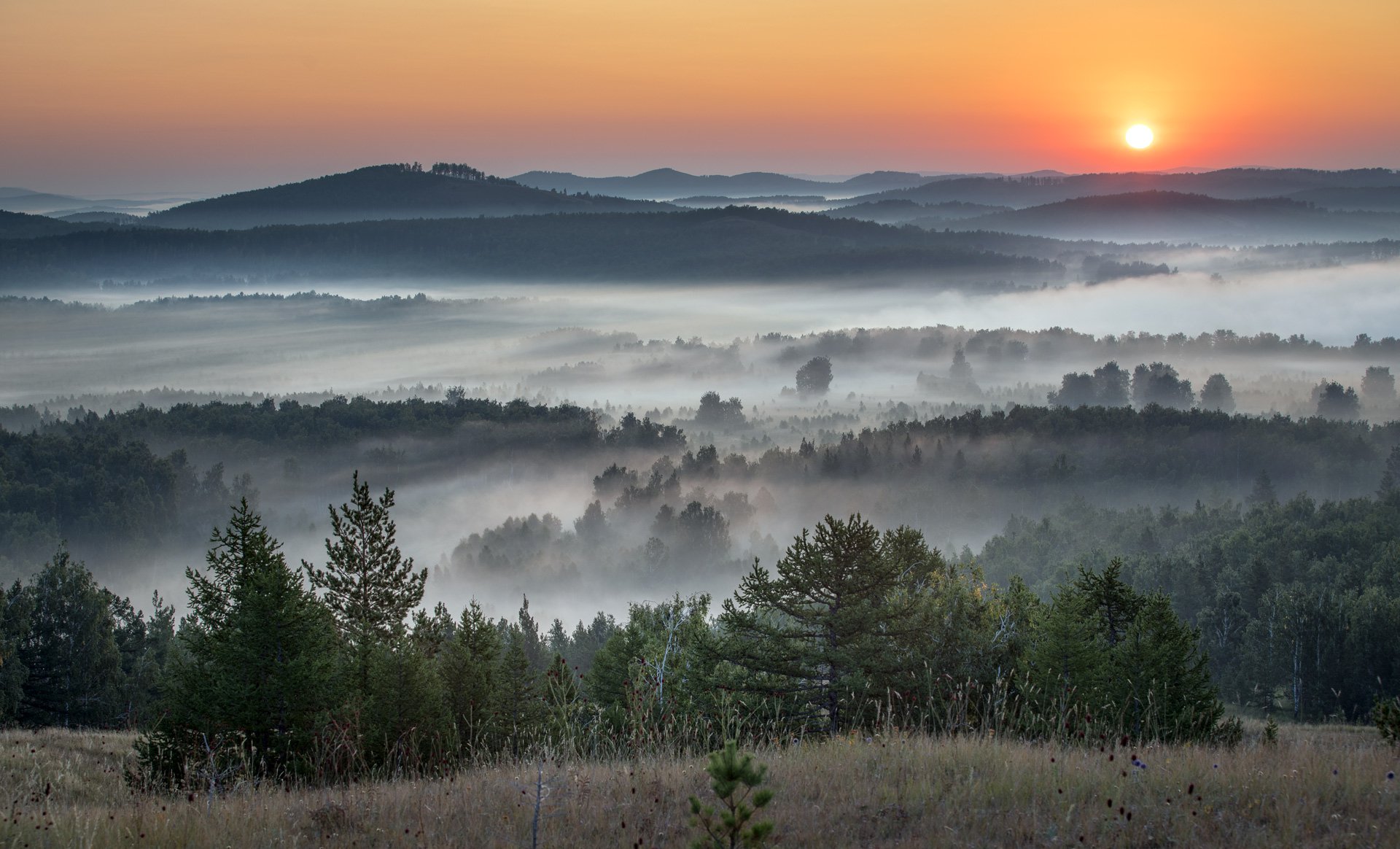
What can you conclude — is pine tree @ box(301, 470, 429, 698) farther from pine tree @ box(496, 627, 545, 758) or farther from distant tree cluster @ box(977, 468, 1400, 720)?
distant tree cluster @ box(977, 468, 1400, 720)

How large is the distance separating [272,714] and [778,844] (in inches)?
389

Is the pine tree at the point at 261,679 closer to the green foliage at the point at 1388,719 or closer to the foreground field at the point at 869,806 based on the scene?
the foreground field at the point at 869,806

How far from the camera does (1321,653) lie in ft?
250

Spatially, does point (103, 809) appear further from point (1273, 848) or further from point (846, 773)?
point (1273, 848)

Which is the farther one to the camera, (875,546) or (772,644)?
(875,546)

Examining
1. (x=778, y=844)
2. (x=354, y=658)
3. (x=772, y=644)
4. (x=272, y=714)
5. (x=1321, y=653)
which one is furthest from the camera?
(x=1321, y=653)

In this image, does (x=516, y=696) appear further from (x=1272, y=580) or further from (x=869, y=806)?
(x=1272, y=580)

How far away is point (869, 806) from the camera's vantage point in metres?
8.45

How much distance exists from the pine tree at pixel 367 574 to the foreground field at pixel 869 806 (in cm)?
1462

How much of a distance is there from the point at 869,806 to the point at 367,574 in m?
20.5

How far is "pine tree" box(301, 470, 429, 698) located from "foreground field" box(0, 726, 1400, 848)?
576 inches

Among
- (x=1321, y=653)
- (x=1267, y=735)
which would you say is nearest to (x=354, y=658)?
(x=1267, y=735)

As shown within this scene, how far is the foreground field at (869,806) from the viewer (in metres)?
7.73

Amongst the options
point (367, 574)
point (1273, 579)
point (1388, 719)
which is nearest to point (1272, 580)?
point (1273, 579)
